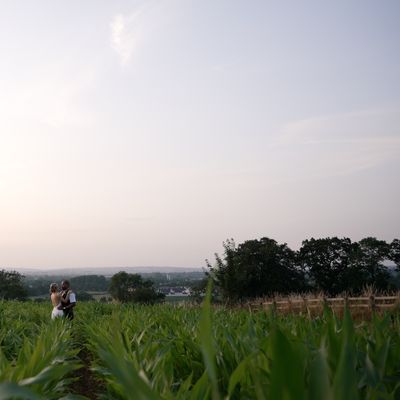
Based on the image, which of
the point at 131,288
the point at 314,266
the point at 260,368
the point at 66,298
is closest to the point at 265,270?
the point at 314,266

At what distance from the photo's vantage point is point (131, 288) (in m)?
92.3

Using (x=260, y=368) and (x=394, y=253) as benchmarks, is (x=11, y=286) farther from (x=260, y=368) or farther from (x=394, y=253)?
(x=260, y=368)

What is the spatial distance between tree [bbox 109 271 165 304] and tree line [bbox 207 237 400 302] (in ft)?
86.8

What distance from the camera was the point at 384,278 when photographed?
61.3 m

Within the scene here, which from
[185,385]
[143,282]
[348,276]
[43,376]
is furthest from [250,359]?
[143,282]

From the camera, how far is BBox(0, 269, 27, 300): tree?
253 feet

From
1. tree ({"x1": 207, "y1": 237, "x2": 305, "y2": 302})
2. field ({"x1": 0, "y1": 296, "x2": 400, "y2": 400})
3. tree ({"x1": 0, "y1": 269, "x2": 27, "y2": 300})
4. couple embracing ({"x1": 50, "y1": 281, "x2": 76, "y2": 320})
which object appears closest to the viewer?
field ({"x1": 0, "y1": 296, "x2": 400, "y2": 400})

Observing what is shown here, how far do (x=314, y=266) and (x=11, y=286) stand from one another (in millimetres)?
49735

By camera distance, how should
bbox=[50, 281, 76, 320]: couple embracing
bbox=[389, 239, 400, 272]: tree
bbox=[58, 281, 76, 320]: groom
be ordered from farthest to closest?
bbox=[389, 239, 400, 272]: tree, bbox=[58, 281, 76, 320]: groom, bbox=[50, 281, 76, 320]: couple embracing

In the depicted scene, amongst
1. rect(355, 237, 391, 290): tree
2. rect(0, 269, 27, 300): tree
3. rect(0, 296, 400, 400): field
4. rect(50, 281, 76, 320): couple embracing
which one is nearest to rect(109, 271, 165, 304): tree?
rect(0, 269, 27, 300): tree

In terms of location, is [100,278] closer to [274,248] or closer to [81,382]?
[274,248]

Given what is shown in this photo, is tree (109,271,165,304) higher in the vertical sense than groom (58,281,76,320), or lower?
lower

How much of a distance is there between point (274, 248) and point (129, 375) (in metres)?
62.9

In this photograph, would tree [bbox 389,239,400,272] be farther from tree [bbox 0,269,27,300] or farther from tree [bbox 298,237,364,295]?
tree [bbox 0,269,27,300]
